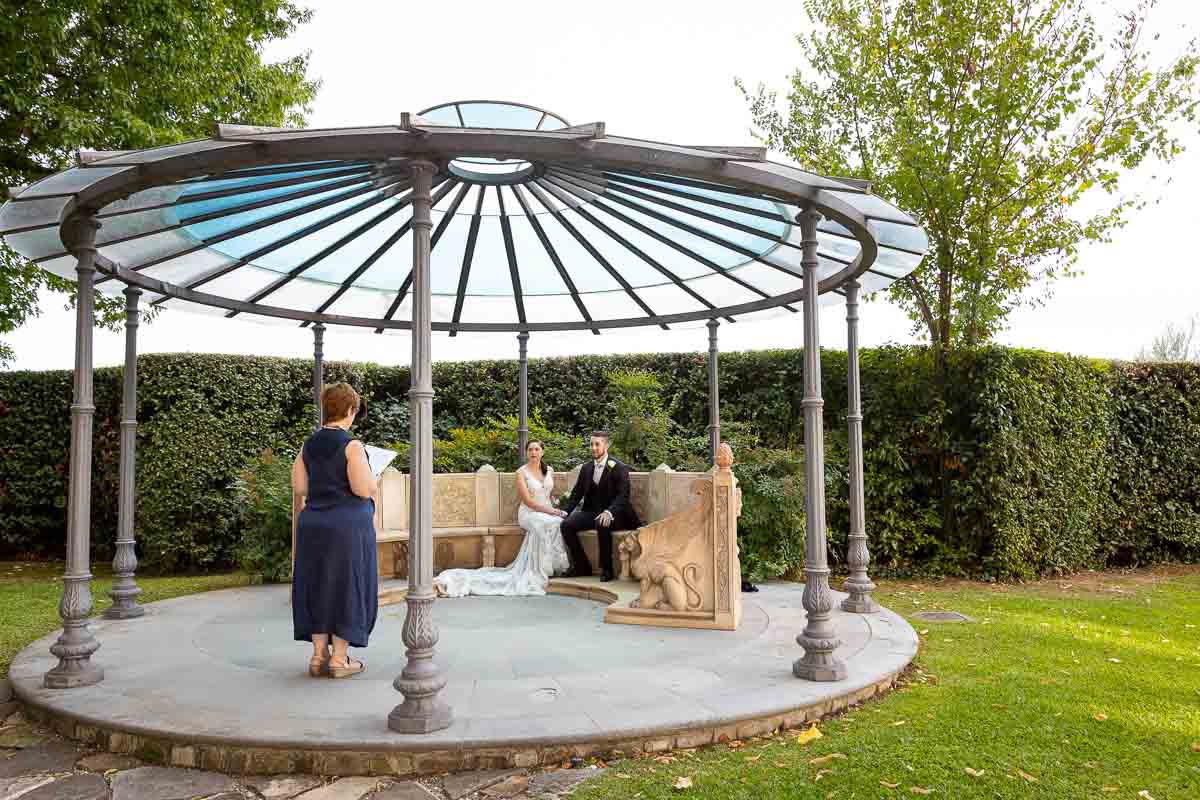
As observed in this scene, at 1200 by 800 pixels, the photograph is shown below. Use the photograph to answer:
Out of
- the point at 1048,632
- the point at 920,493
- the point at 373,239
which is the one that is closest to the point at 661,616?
the point at 1048,632

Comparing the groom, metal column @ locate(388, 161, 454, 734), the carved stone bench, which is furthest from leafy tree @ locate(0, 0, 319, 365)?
metal column @ locate(388, 161, 454, 734)

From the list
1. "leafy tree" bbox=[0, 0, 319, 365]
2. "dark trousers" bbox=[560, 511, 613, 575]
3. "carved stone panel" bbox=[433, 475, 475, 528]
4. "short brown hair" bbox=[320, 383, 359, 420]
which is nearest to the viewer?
"short brown hair" bbox=[320, 383, 359, 420]

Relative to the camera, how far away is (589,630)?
21.7 ft

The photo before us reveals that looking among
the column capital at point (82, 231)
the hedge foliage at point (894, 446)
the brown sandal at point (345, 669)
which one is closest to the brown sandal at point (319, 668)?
the brown sandal at point (345, 669)

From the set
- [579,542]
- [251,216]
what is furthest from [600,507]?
[251,216]

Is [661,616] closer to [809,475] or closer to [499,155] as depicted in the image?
[809,475]

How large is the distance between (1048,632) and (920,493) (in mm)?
3973

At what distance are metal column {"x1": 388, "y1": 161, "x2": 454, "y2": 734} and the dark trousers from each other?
423 centimetres

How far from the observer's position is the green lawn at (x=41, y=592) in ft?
23.5

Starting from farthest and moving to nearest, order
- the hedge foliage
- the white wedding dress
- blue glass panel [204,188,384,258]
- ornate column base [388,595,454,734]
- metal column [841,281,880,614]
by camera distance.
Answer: the hedge foliage < the white wedding dress < metal column [841,281,880,614] < blue glass panel [204,188,384,258] < ornate column base [388,595,454,734]

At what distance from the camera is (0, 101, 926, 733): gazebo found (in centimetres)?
454

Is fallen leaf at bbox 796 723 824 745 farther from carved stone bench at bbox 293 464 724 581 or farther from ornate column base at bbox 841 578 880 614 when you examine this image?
carved stone bench at bbox 293 464 724 581

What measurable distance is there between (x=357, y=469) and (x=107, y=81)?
8.30 meters

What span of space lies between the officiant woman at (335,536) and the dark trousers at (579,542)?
12.3 feet
